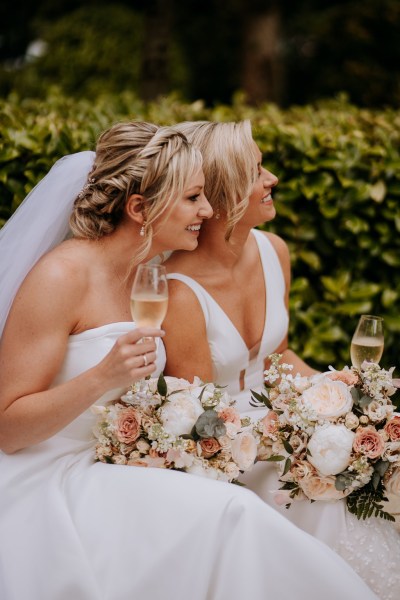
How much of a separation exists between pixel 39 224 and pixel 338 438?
146cm

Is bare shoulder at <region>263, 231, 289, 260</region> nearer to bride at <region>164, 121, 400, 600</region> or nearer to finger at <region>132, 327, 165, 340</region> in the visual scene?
bride at <region>164, 121, 400, 600</region>

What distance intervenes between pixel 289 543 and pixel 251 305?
148cm

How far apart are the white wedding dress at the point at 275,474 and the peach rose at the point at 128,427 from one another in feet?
1.88

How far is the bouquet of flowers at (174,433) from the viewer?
109 inches

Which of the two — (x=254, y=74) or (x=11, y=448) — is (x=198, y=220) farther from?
(x=254, y=74)

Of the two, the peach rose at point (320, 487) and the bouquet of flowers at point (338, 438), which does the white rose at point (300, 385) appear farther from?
the peach rose at point (320, 487)

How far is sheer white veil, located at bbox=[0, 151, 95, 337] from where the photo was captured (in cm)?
308

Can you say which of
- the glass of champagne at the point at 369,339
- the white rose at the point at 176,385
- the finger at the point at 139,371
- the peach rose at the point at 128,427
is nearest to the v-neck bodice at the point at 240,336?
the white rose at the point at 176,385

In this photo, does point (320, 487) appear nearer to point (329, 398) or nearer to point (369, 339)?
point (329, 398)

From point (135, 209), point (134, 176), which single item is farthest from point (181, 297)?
point (134, 176)

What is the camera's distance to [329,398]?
9.26 feet

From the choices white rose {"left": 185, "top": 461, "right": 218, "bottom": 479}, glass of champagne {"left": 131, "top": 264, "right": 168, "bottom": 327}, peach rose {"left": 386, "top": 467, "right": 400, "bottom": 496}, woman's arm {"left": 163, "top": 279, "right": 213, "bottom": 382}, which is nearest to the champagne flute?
glass of champagne {"left": 131, "top": 264, "right": 168, "bottom": 327}

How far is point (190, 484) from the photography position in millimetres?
2670

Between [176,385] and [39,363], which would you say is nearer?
[39,363]
